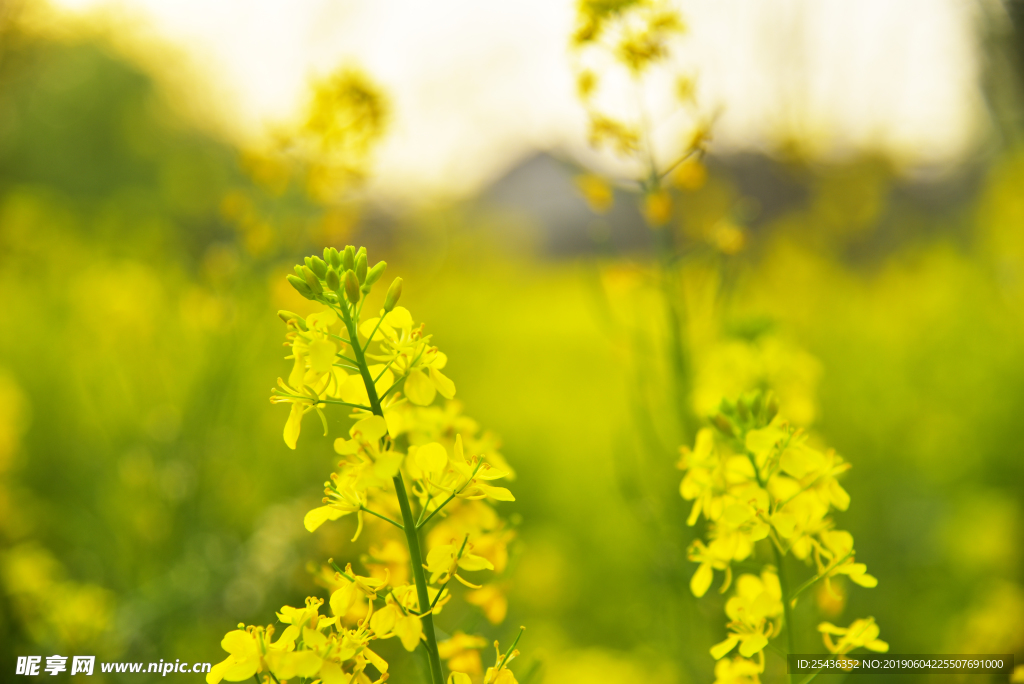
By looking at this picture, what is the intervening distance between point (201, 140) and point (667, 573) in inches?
344

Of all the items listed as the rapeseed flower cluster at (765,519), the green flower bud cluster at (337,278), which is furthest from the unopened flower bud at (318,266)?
the rapeseed flower cluster at (765,519)

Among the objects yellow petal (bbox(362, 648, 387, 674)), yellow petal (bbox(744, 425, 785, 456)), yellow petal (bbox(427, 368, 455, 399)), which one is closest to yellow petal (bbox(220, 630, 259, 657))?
yellow petal (bbox(362, 648, 387, 674))

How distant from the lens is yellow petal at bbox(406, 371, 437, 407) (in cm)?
80

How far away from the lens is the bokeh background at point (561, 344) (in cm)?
211

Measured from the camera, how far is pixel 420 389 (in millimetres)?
803

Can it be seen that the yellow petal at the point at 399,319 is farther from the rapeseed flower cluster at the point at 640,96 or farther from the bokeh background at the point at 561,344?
the rapeseed flower cluster at the point at 640,96

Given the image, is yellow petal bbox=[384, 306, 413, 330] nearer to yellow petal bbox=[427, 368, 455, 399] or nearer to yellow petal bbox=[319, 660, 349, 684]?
yellow petal bbox=[427, 368, 455, 399]

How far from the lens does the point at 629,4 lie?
5.77 ft

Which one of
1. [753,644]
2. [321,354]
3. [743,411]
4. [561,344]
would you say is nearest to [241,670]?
[321,354]

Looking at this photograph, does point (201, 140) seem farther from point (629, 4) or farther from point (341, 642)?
point (341, 642)

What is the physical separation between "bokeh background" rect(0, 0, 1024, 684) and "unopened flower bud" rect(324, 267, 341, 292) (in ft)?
0.57

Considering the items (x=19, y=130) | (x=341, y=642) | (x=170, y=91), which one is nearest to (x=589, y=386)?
(x=341, y=642)

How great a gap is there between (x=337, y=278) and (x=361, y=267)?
7cm

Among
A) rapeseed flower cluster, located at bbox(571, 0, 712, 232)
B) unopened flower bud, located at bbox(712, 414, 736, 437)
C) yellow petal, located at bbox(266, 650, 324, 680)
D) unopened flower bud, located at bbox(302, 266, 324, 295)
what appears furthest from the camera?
rapeseed flower cluster, located at bbox(571, 0, 712, 232)
